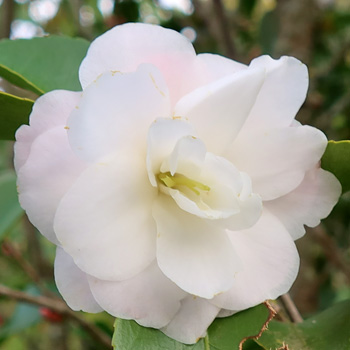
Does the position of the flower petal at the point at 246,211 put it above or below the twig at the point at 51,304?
above

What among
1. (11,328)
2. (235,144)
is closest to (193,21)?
(11,328)

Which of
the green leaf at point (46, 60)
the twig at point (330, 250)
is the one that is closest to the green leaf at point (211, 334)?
the green leaf at point (46, 60)

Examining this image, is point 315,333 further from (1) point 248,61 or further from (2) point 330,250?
(1) point 248,61

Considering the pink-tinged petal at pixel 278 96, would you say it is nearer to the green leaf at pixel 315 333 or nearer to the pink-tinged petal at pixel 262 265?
the pink-tinged petal at pixel 262 265

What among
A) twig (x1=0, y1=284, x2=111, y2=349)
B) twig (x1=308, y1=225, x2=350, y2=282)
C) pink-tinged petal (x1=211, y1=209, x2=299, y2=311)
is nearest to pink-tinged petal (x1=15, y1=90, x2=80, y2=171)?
pink-tinged petal (x1=211, y1=209, x2=299, y2=311)

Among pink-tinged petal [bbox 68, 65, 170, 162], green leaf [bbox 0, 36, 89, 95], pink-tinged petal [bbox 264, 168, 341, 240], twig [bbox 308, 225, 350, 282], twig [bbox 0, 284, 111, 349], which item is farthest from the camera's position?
twig [bbox 308, 225, 350, 282]

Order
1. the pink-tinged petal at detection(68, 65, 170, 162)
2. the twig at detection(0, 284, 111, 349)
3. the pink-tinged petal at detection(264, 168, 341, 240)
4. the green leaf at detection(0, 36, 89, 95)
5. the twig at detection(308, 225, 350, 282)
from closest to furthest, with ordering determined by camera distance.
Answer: the pink-tinged petal at detection(68, 65, 170, 162), the pink-tinged petal at detection(264, 168, 341, 240), the green leaf at detection(0, 36, 89, 95), the twig at detection(0, 284, 111, 349), the twig at detection(308, 225, 350, 282)

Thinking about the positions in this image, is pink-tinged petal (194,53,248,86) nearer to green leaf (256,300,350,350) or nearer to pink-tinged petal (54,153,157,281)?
pink-tinged petal (54,153,157,281)

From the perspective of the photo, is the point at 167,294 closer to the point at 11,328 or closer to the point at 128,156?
the point at 128,156
